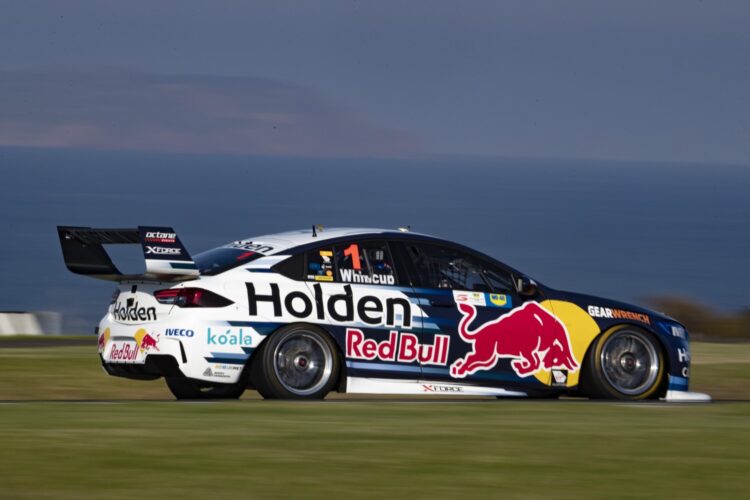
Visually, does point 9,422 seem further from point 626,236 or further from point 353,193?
point 353,193

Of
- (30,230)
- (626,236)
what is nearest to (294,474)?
(30,230)

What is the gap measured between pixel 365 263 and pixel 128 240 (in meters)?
1.92

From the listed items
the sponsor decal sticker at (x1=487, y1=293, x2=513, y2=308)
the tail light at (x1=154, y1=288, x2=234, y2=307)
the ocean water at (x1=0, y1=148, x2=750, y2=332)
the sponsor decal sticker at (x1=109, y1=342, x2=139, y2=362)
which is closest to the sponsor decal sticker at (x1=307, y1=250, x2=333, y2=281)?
the tail light at (x1=154, y1=288, x2=234, y2=307)

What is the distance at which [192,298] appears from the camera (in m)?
11.0

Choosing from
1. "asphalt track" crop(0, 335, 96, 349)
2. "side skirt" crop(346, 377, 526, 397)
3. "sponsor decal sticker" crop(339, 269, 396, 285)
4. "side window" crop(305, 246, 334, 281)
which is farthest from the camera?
"asphalt track" crop(0, 335, 96, 349)

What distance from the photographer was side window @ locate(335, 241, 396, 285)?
1159cm

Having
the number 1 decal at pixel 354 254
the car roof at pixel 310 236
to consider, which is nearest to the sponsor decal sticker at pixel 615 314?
the car roof at pixel 310 236

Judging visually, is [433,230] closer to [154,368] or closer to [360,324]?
[360,324]

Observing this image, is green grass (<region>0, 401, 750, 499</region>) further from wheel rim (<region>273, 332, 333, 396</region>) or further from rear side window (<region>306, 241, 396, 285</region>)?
rear side window (<region>306, 241, 396, 285</region>)

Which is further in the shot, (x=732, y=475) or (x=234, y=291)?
(x=234, y=291)

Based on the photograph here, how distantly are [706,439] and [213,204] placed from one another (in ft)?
540

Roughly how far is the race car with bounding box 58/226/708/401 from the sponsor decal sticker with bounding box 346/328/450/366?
11mm

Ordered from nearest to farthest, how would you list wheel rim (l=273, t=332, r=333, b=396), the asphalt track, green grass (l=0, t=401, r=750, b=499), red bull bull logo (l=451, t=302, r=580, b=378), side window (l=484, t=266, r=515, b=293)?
green grass (l=0, t=401, r=750, b=499), wheel rim (l=273, t=332, r=333, b=396), red bull bull logo (l=451, t=302, r=580, b=378), side window (l=484, t=266, r=515, b=293), the asphalt track

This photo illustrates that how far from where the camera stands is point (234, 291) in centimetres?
1107
